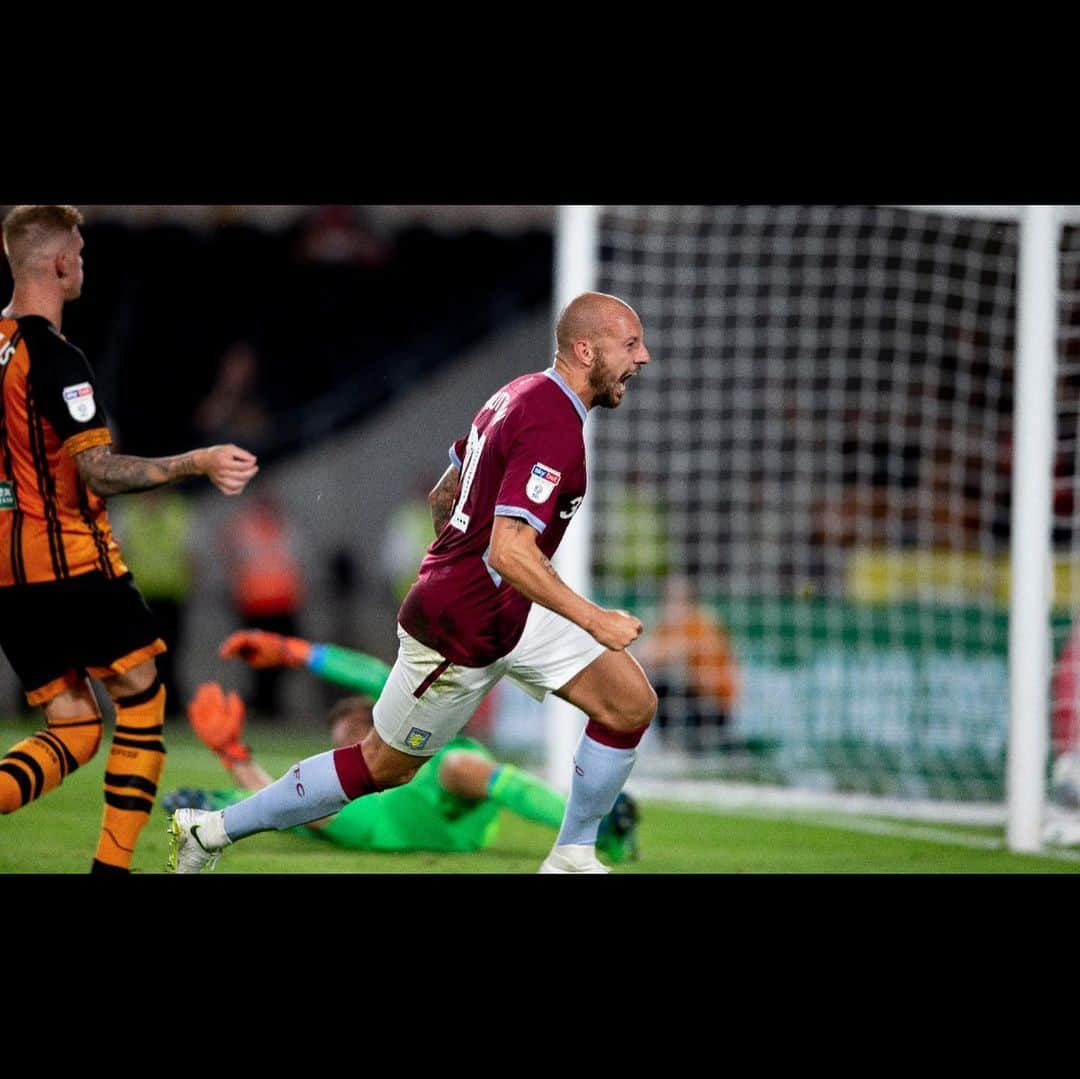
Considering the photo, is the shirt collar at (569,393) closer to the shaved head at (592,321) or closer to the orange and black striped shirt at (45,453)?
the shaved head at (592,321)

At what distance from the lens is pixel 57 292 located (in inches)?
171

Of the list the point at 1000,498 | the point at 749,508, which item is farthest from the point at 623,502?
the point at 1000,498

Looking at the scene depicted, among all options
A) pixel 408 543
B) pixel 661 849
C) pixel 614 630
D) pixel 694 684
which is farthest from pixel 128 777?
pixel 408 543

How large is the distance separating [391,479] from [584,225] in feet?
23.9

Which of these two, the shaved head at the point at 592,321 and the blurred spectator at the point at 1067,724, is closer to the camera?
the shaved head at the point at 592,321

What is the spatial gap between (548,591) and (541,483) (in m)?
0.29

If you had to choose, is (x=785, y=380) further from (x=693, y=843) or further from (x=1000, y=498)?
(x=693, y=843)

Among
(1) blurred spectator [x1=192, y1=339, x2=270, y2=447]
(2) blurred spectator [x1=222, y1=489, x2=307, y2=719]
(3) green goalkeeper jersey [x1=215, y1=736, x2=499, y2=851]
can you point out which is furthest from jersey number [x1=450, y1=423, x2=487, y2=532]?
(1) blurred spectator [x1=192, y1=339, x2=270, y2=447]

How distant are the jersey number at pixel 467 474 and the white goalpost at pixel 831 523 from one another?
2669 millimetres

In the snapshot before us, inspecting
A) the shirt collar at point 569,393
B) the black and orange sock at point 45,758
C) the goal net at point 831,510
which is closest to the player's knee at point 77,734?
the black and orange sock at point 45,758

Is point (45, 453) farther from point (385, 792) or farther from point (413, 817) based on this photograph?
point (413, 817)

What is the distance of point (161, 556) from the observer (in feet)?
36.4

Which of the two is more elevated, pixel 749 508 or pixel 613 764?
pixel 749 508

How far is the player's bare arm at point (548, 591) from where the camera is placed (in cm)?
383
